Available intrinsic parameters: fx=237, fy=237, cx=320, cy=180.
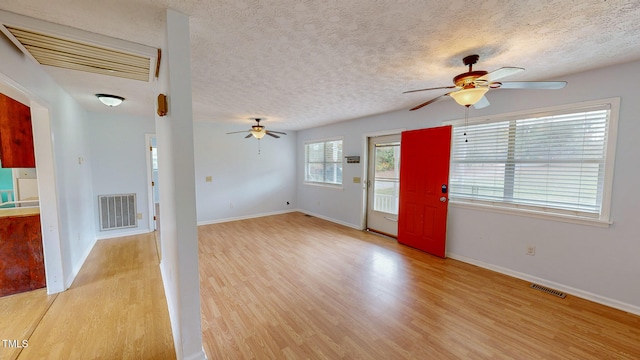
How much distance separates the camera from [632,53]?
6.61 ft

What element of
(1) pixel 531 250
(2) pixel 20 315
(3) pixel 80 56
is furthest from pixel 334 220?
(3) pixel 80 56

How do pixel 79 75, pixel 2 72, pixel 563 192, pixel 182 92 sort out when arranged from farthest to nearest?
pixel 563 192
pixel 79 75
pixel 2 72
pixel 182 92

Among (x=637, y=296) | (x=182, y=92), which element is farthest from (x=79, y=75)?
(x=637, y=296)

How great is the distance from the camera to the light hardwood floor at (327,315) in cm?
181

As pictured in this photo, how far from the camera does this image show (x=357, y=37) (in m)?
1.76

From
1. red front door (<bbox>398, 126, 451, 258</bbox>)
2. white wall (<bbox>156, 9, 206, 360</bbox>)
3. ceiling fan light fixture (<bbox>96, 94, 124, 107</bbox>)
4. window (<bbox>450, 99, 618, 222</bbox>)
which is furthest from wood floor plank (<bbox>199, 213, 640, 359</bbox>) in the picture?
ceiling fan light fixture (<bbox>96, 94, 124, 107</bbox>)

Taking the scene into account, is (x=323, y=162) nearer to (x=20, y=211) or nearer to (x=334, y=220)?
(x=334, y=220)

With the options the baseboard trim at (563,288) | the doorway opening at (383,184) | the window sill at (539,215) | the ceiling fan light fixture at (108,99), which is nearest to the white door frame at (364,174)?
the doorway opening at (383,184)

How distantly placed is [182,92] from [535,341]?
10.3ft

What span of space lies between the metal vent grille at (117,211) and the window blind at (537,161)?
5845mm

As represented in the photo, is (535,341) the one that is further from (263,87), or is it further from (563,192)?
(263,87)

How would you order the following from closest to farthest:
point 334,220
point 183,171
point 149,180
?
point 183,171, point 149,180, point 334,220

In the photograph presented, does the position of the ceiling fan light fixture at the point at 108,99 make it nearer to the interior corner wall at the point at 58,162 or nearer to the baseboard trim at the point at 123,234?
the interior corner wall at the point at 58,162

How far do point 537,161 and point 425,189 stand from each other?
133 centimetres
